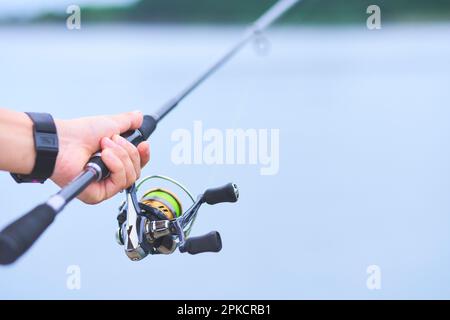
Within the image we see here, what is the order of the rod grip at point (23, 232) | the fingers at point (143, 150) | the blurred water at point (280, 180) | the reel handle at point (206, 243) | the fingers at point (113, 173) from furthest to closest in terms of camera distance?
the blurred water at point (280, 180)
the reel handle at point (206, 243)
the fingers at point (143, 150)
the fingers at point (113, 173)
the rod grip at point (23, 232)

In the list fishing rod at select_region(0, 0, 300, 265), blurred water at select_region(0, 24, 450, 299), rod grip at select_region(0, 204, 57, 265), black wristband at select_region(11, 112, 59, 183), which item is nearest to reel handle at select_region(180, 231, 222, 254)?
fishing rod at select_region(0, 0, 300, 265)

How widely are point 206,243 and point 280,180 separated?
0.39 m

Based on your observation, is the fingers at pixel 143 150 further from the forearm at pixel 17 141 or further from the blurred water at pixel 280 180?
the blurred water at pixel 280 180

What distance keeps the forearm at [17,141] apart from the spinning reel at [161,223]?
179mm

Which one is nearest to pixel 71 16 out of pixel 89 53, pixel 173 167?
pixel 89 53

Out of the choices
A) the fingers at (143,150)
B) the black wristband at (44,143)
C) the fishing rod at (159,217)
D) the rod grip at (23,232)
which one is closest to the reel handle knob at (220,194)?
the fishing rod at (159,217)

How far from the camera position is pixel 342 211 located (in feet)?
5.57

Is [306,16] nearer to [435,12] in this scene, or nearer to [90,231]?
[435,12]

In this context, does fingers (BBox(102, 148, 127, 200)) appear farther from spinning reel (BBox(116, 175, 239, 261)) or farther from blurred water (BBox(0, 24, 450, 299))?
blurred water (BBox(0, 24, 450, 299))

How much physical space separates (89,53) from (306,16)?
650mm

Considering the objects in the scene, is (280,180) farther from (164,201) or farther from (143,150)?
(143,150)

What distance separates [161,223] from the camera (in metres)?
1.29

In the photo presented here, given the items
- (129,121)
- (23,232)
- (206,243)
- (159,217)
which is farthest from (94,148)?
(23,232)

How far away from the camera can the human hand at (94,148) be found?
1.18 metres
